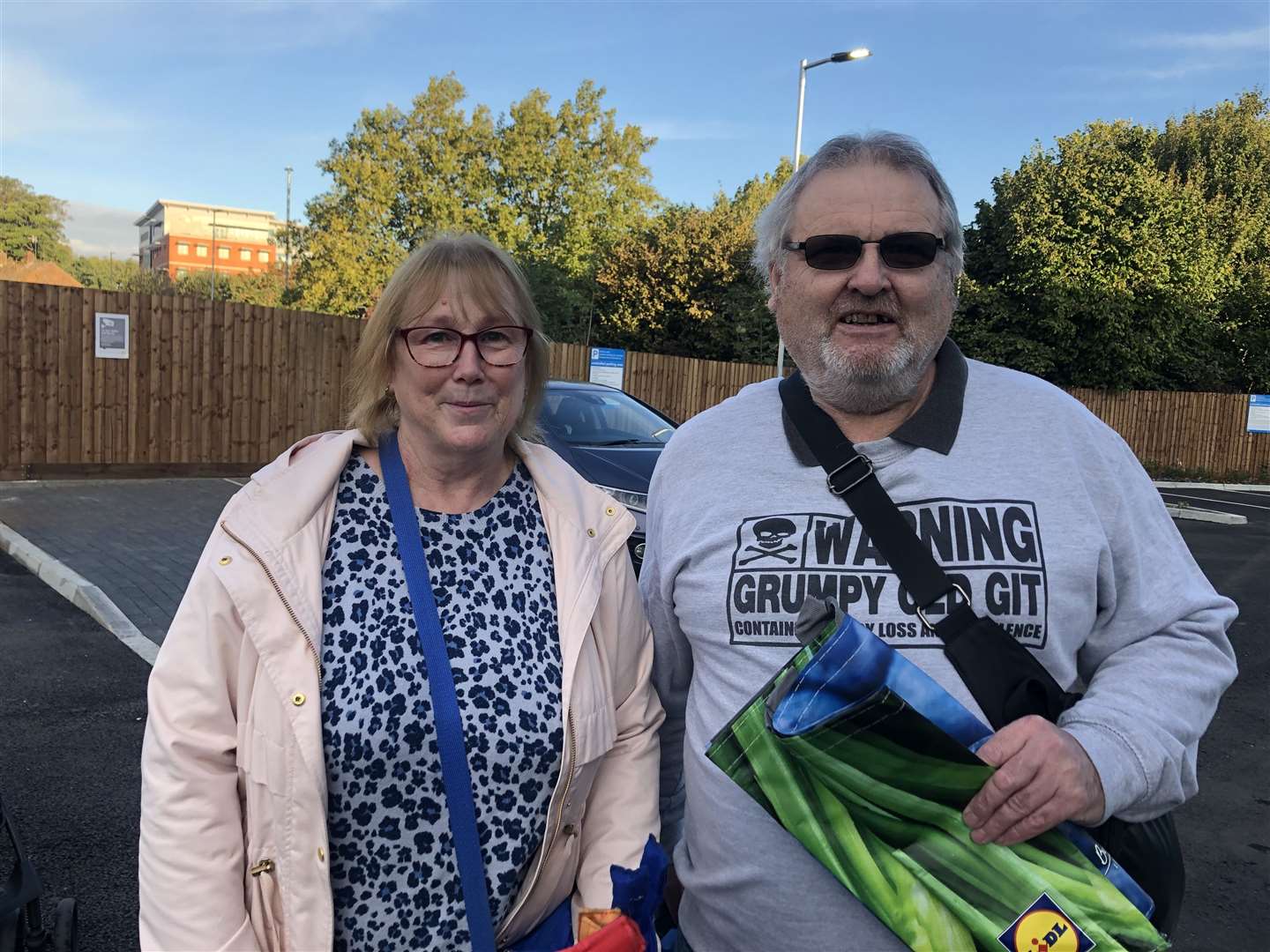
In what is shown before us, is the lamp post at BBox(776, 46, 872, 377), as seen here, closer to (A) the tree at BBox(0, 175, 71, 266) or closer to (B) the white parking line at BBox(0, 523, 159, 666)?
(B) the white parking line at BBox(0, 523, 159, 666)

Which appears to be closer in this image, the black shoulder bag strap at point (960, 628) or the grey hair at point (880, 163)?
the black shoulder bag strap at point (960, 628)

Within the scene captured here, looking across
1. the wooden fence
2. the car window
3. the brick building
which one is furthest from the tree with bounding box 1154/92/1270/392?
the brick building

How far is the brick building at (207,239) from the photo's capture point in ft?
383

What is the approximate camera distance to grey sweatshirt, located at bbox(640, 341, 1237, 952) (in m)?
1.64

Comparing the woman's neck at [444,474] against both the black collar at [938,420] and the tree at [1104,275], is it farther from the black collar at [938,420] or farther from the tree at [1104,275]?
the tree at [1104,275]

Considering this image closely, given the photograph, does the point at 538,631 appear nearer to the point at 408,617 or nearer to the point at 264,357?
the point at 408,617

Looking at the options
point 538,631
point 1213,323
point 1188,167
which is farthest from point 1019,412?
point 1188,167

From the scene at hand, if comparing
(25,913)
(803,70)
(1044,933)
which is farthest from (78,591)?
(803,70)

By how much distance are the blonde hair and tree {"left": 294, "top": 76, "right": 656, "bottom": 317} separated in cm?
3239

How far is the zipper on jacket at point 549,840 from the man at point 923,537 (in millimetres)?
258

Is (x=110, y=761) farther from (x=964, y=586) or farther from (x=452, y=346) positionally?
(x=964, y=586)

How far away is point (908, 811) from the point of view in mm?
1480

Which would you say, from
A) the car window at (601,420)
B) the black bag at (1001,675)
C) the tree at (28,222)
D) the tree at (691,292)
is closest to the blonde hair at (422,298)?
the black bag at (1001,675)

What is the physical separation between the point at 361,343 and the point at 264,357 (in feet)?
44.6
